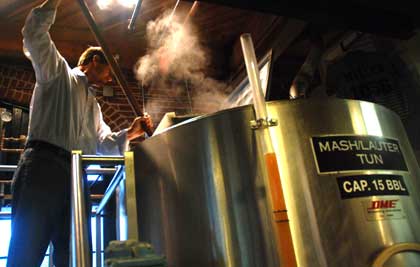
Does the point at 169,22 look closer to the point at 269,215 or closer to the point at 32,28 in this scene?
the point at 32,28

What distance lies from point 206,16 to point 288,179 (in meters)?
2.42

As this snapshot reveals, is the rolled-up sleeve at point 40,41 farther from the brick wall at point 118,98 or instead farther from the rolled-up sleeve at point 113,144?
the brick wall at point 118,98

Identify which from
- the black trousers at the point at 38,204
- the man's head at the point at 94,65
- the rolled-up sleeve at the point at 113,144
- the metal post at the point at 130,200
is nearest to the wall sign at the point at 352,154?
the metal post at the point at 130,200

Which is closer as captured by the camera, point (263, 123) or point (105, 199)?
point (263, 123)

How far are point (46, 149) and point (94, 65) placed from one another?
1.74ft

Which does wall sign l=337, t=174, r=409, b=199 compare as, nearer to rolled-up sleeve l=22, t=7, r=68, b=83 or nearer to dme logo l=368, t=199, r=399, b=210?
dme logo l=368, t=199, r=399, b=210

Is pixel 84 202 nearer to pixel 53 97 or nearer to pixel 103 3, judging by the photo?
pixel 53 97

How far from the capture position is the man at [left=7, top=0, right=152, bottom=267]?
1.33 m

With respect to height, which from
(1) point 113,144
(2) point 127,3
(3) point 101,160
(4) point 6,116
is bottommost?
(3) point 101,160

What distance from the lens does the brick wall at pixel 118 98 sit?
10.5 ft

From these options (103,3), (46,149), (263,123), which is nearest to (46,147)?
(46,149)

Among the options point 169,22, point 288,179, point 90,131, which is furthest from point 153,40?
point 288,179

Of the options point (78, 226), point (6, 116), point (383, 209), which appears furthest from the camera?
point (6, 116)

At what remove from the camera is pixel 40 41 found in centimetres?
141
